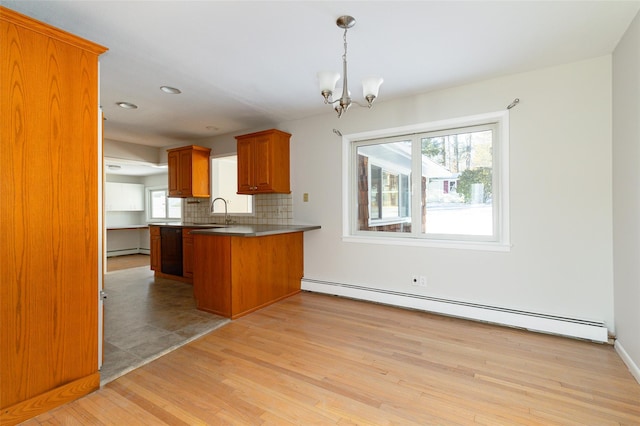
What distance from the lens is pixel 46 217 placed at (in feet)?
5.55

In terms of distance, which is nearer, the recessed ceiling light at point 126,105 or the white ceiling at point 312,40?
the white ceiling at point 312,40

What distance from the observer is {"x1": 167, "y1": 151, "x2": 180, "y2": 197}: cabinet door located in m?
5.28

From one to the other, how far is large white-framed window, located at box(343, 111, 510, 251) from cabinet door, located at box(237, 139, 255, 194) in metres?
1.36

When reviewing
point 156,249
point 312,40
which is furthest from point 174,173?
point 312,40

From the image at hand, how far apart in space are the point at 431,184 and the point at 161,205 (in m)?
7.34

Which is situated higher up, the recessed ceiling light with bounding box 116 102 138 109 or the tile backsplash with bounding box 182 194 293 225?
the recessed ceiling light with bounding box 116 102 138 109

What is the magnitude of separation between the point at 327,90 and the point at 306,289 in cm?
283

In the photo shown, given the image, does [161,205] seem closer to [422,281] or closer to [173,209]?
[173,209]

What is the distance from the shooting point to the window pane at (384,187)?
11.9ft

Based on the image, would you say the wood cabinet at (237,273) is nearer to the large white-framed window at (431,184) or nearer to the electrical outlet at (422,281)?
the large white-framed window at (431,184)

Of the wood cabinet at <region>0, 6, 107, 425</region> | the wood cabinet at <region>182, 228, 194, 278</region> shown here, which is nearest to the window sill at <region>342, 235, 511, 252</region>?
the wood cabinet at <region>182, 228, 194, 278</region>

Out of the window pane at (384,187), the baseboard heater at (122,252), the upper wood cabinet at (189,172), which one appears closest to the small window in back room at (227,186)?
the upper wood cabinet at (189,172)

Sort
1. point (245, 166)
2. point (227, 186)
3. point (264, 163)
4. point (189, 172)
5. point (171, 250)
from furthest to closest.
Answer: point (227, 186) → point (189, 172) → point (171, 250) → point (245, 166) → point (264, 163)

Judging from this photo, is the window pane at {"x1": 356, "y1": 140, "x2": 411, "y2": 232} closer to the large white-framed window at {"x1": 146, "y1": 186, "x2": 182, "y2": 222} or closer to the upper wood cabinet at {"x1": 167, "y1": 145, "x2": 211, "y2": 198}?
the upper wood cabinet at {"x1": 167, "y1": 145, "x2": 211, "y2": 198}
